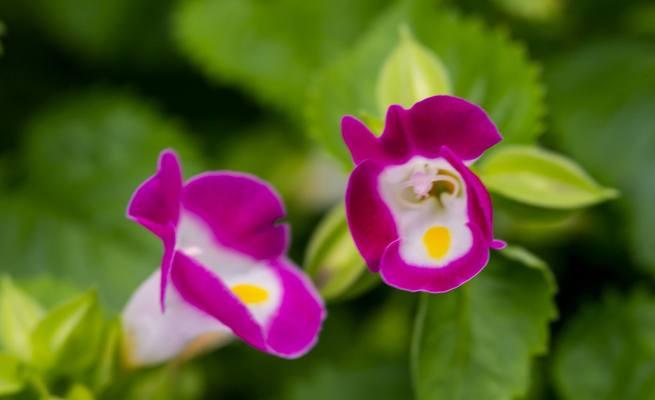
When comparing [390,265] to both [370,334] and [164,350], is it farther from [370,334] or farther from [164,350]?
[370,334]

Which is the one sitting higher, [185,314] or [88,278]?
[185,314]

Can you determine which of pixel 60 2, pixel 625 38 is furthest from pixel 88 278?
pixel 625 38

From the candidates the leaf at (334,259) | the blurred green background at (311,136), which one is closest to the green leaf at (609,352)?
the blurred green background at (311,136)

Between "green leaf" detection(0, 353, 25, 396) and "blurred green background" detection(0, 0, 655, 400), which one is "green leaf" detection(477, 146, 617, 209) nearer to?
"blurred green background" detection(0, 0, 655, 400)

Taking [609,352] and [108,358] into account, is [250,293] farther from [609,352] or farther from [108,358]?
[609,352]

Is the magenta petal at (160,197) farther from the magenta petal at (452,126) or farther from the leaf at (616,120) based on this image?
the leaf at (616,120)
